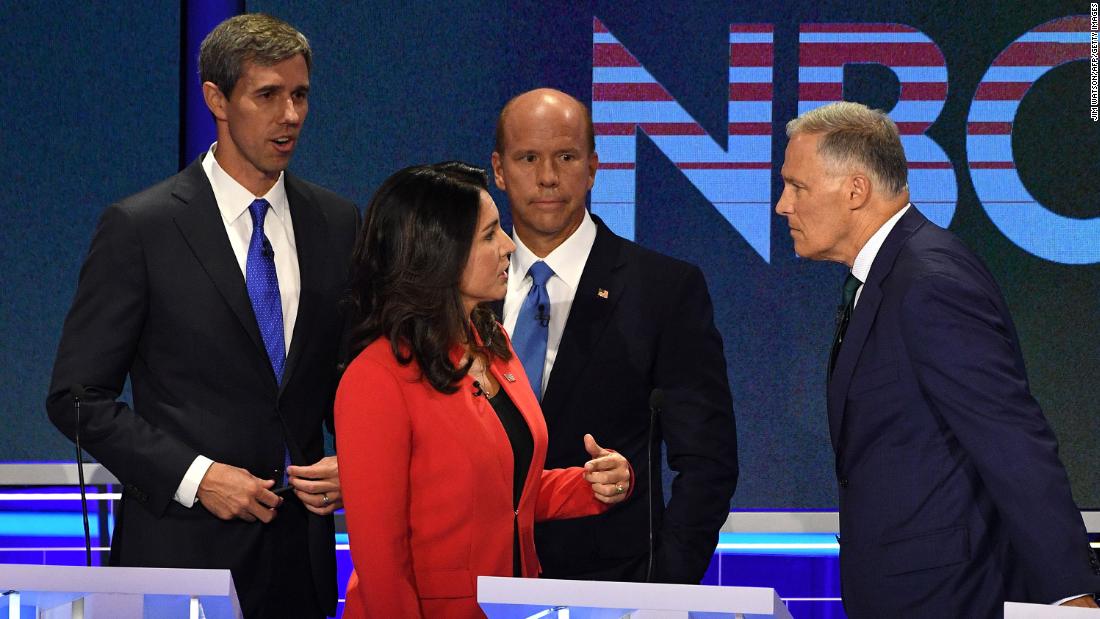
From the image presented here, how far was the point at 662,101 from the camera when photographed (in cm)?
412

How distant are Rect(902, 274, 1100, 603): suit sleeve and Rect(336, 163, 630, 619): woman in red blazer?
66 cm

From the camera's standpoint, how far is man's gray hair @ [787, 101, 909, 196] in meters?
2.57

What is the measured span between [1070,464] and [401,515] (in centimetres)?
279

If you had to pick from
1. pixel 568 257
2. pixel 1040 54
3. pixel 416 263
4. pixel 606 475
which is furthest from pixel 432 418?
pixel 1040 54

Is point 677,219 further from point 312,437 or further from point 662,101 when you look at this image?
point 312,437

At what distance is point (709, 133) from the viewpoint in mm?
4121

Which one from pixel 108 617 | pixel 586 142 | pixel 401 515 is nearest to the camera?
pixel 108 617

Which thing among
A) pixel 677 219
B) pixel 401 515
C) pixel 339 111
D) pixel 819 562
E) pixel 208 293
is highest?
pixel 339 111

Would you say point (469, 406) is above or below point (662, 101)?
below

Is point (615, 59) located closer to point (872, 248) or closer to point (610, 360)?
point (610, 360)

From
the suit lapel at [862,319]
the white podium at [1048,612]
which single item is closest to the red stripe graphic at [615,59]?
the suit lapel at [862,319]

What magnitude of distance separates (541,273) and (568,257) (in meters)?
0.08

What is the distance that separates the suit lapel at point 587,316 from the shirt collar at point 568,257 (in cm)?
2

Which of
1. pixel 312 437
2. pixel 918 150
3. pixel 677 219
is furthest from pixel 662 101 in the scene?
pixel 312 437
